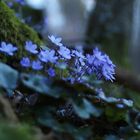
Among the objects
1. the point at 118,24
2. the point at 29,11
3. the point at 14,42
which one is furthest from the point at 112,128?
the point at 29,11

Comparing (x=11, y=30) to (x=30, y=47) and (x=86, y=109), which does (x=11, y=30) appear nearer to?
(x=30, y=47)

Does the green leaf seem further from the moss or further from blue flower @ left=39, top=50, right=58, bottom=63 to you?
the moss

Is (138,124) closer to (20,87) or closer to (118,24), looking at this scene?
(20,87)

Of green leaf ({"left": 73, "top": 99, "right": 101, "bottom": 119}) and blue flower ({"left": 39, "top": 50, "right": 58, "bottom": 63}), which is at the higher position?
blue flower ({"left": 39, "top": 50, "right": 58, "bottom": 63})

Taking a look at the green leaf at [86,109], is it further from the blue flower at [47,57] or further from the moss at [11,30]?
the moss at [11,30]

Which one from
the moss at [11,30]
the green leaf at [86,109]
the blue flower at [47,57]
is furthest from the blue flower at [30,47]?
the moss at [11,30]

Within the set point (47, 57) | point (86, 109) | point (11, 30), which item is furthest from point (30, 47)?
point (11, 30)

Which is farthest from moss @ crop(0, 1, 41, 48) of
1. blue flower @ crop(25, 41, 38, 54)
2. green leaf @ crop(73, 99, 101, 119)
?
green leaf @ crop(73, 99, 101, 119)

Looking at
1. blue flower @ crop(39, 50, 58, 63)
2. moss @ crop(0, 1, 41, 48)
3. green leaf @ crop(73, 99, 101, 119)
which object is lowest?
green leaf @ crop(73, 99, 101, 119)
